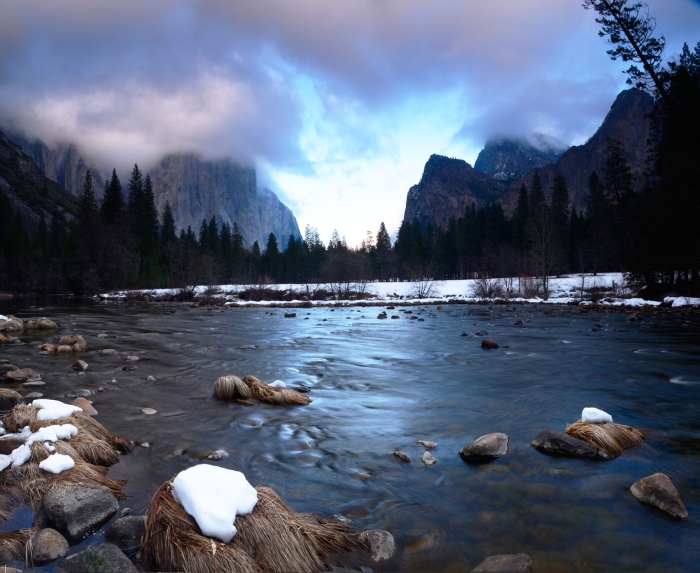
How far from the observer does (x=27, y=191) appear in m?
162

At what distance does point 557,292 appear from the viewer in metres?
47.9

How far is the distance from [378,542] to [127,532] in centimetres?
192

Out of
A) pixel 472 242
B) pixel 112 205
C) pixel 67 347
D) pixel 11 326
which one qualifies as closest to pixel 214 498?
pixel 67 347

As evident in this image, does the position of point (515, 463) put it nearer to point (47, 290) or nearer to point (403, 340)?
point (403, 340)

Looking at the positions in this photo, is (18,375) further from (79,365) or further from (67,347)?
(67,347)

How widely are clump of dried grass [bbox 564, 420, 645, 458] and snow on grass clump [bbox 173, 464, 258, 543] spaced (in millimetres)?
4115

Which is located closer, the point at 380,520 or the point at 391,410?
the point at 380,520

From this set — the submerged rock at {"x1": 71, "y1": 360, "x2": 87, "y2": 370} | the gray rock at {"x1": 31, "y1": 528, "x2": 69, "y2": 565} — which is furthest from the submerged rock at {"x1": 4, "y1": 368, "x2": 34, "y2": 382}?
the gray rock at {"x1": 31, "y1": 528, "x2": 69, "y2": 565}

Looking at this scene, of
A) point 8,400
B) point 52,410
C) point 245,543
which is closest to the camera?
point 245,543

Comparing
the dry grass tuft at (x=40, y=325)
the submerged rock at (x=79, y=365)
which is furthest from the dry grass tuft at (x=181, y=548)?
the dry grass tuft at (x=40, y=325)

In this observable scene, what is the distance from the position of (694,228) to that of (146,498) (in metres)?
31.2

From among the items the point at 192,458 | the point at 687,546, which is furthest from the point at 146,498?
the point at 687,546

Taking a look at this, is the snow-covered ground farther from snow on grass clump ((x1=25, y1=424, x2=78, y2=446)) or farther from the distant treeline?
snow on grass clump ((x1=25, y1=424, x2=78, y2=446))

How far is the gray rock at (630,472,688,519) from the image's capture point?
3492 millimetres
